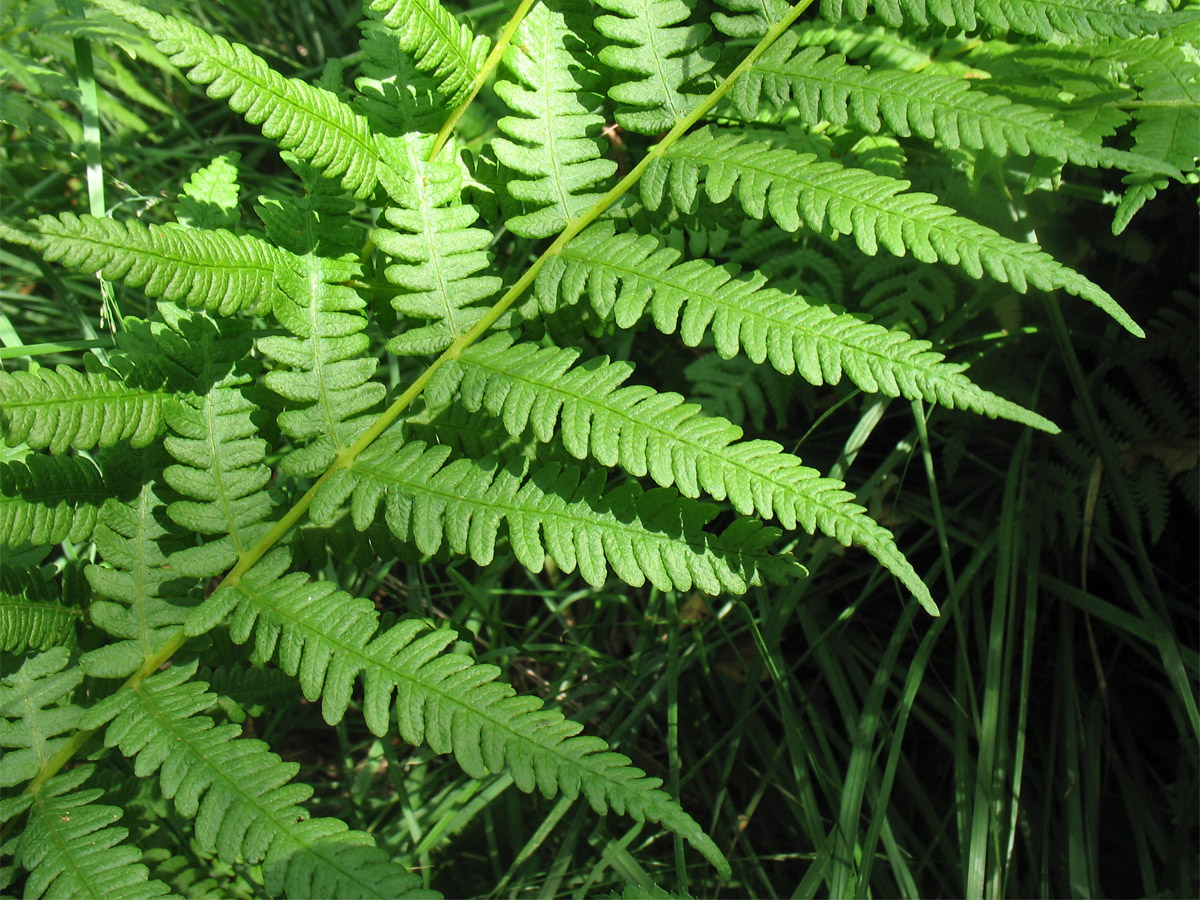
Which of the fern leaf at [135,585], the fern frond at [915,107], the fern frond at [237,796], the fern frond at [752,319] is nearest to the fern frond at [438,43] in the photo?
the fern frond at [752,319]

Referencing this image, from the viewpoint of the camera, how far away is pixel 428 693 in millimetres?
1391

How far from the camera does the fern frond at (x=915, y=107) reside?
1434 millimetres

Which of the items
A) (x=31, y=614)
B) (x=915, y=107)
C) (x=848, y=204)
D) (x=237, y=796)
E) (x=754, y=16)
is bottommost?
(x=237, y=796)

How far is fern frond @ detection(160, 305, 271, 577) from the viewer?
1.54 metres

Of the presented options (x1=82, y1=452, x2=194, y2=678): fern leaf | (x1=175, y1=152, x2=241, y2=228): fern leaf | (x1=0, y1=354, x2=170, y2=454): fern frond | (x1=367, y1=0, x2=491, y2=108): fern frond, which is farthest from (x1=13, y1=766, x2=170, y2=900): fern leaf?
(x1=367, y1=0, x2=491, y2=108): fern frond

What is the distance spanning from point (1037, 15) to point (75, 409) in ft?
5.87

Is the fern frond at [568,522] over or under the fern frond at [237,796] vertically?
over

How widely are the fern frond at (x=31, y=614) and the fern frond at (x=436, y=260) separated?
2.60 feet

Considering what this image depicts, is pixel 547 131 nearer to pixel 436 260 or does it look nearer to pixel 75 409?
pixel 436 260

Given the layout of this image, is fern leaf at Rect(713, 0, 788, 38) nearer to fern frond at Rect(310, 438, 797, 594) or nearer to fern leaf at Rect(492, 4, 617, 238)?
fern leaf at Rect(492, 4, 617, 238)

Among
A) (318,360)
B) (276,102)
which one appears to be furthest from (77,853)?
(276,102)

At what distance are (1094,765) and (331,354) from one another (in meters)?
1.91

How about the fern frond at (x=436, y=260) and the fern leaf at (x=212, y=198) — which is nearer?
the fern frond at (x=436, y=260)

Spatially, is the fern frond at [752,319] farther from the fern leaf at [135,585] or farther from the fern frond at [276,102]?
the fern leaf at [135,585]
